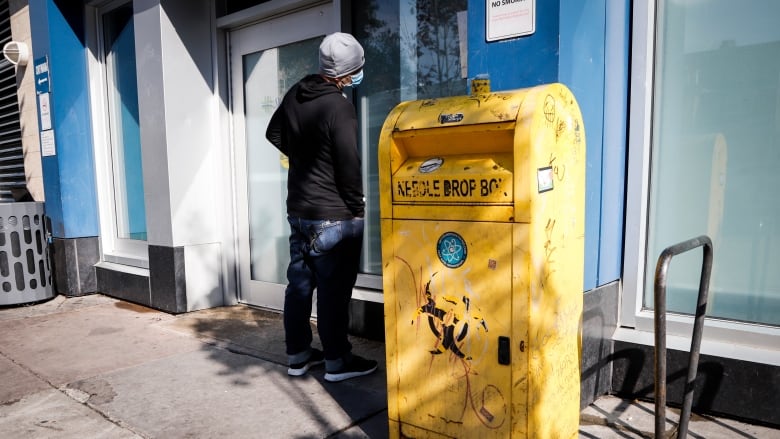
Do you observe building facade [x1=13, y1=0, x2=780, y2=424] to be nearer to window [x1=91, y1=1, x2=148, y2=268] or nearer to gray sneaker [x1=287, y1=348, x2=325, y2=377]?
window [x1=91, y1=1, x2=148, y2=268]

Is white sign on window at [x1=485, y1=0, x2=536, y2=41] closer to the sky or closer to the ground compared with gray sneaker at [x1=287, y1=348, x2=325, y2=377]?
closer to the sky

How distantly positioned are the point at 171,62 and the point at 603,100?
3681 millimetres

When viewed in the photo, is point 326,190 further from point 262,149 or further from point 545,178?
point 262,149

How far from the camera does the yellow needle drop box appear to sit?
192cm

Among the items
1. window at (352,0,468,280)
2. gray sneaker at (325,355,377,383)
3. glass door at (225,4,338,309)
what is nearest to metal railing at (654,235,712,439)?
gray sneaker at (325,355,377,383)

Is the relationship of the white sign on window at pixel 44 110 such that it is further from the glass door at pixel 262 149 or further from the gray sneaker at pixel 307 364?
the gray sneaker at pixel 307 364

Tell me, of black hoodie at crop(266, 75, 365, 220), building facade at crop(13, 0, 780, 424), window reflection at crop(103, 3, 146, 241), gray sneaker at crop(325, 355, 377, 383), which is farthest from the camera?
window reflection at crop(103, 3, 146, 241)

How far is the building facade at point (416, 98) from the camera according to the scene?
2.61m

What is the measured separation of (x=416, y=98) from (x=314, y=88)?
3.39 ft

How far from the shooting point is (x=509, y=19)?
8.21ft

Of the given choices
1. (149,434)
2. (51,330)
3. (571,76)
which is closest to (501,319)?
(571,76)

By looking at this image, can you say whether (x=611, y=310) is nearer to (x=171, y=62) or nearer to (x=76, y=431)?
(x=76, y=431)

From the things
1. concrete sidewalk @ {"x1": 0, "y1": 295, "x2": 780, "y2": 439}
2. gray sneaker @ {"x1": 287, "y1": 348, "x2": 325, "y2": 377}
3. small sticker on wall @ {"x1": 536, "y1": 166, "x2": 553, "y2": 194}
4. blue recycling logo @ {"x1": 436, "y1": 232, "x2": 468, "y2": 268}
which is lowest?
concrete sidewalk @ {"x1": 0, "y1": 295, "x2": 780, "y2": 439}

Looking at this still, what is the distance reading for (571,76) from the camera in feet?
8.06
